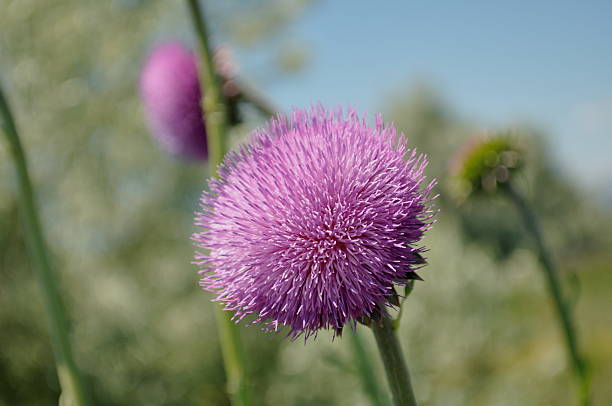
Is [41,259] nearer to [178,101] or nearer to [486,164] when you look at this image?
[178,101]

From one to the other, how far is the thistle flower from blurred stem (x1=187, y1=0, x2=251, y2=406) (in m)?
1.15

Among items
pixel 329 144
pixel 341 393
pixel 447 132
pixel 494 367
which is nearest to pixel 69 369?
pixel 329 144

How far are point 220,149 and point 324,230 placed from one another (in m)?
0.56

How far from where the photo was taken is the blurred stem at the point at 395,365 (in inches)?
33.4

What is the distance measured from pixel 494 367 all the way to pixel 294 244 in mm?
5113

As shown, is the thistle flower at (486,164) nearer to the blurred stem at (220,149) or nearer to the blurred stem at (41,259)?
the blurred stem at (220,149)

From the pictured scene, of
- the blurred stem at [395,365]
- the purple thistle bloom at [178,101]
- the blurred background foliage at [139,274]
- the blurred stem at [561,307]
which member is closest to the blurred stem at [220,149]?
the blurred stem at [395,365]

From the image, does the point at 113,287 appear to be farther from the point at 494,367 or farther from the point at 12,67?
the point at 494,367

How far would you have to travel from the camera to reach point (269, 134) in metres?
0.94

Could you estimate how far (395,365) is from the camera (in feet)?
2.79

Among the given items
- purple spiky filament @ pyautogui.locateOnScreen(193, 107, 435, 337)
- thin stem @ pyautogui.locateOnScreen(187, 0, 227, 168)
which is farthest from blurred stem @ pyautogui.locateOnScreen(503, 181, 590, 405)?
Answer: thin stem @ pyautogui.locateOnScreen(187, 0, 227, 168)

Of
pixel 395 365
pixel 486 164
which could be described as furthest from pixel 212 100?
pixel 486 164

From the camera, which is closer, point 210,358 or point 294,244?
point 294,244

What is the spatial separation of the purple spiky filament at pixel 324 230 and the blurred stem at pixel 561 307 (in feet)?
2.82
